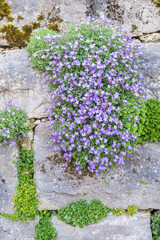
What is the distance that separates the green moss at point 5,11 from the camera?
3.90m

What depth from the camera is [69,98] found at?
10.5 ft

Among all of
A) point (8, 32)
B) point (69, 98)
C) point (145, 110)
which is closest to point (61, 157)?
point (69, 98)

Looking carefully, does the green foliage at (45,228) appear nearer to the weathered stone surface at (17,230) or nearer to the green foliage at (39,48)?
the weathered stone surface at (17,230)

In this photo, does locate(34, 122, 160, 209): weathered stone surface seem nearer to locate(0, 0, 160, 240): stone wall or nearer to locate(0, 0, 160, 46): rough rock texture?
locate(0, 0, 160, 240): stone wall

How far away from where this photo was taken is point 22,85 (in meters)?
3.67

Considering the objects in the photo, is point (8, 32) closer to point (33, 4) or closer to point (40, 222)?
point (33, 4)

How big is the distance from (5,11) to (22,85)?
1350 mm

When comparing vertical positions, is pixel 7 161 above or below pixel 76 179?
above

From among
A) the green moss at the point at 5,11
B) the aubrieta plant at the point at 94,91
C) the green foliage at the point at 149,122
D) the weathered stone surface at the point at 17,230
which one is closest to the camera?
the aubrieta plant at the point at 94,91

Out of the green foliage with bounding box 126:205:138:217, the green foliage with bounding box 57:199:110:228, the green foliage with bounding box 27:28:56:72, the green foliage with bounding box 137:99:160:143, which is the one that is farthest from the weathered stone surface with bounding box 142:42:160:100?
the green foliage with bounding box 57:199:110:228

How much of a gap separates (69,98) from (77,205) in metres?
1.69

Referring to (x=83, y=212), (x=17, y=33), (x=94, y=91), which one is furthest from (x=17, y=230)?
(x=17, y=33)

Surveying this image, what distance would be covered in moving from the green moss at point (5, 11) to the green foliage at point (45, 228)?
3279 millimetres

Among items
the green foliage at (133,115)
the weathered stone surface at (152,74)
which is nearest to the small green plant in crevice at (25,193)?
the green foliage at (133,115)
